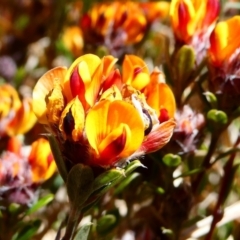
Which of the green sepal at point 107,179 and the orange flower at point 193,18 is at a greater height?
the orange flower at point 193,18

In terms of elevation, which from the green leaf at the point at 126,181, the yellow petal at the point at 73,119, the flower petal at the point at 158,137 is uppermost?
the yellow petal at the point at 73,119

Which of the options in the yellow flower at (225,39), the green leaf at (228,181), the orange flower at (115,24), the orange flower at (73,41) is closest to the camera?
the yellow flower at (225,39)

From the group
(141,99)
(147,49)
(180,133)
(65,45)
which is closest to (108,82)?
(141,99)

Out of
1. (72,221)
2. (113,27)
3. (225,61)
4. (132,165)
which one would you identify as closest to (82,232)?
(72,221)

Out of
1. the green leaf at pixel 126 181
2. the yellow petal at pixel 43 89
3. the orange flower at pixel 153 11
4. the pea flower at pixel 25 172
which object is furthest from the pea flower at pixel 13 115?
the orange flower at pixel 153 11

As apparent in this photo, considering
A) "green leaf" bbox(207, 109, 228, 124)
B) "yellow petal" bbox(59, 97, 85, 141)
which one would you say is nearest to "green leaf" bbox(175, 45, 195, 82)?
"green leaf" bbox(207, 109, 228, 124)

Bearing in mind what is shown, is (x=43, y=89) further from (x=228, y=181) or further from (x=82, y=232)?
(x=228, y=181)

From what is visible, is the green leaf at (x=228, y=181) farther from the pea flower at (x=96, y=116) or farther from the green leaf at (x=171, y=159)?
the pea flower at (x=96, y=116)
